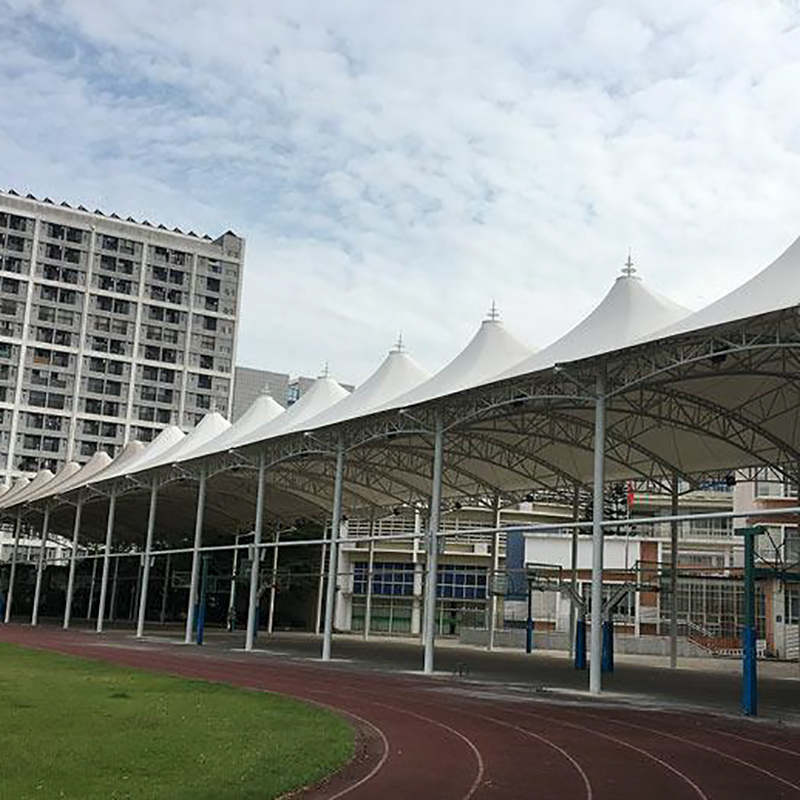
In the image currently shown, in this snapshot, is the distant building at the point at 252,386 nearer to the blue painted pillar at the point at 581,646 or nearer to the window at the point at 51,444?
the window at the point at 51,444

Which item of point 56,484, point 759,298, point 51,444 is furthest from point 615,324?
point 51,444

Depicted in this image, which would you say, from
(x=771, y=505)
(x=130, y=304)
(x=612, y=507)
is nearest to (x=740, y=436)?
(x=612, y=507)

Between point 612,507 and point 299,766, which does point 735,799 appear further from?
point 612,507

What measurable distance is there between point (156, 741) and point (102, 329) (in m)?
99.5

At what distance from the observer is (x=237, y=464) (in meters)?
42.7

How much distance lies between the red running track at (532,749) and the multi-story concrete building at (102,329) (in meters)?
84.5

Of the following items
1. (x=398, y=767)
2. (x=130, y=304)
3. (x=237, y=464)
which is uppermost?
(x=130, y=304)

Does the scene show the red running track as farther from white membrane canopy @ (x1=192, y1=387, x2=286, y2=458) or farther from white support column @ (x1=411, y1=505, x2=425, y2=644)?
white support column @ (x1=411, y1=505, x2=425, y2=644)

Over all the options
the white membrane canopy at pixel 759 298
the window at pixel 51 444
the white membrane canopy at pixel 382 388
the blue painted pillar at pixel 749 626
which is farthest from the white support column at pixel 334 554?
the window at pixel 51 444

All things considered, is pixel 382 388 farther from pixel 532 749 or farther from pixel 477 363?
pixel 532 749

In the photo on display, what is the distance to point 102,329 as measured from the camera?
109 meters

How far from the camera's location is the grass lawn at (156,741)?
11180 mm

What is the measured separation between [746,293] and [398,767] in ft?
45.3

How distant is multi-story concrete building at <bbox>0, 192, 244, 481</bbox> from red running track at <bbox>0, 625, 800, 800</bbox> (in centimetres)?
8448
